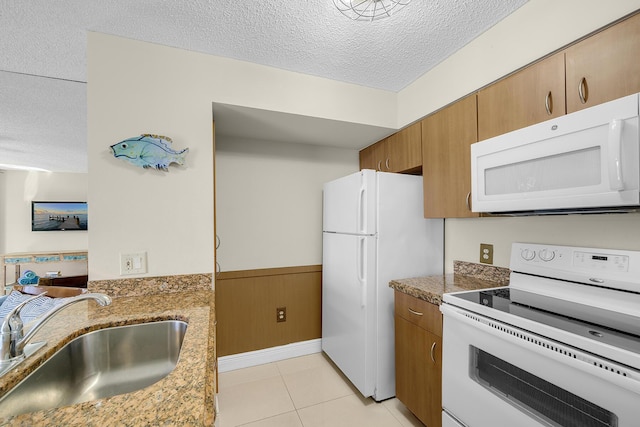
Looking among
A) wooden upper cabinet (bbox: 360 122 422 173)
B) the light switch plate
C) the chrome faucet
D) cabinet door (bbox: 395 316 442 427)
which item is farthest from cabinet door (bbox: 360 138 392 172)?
the chrome faucet

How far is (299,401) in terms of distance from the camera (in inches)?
78.7

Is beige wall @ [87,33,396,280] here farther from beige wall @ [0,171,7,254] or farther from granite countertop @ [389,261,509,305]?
beige wall @ [0,171,7,254]

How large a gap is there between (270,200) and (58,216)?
257cm

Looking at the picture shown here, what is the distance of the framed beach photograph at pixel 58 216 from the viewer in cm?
295

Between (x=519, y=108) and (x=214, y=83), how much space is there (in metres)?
1.72

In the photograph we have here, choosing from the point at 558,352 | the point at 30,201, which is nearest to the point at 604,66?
the point at 558,352

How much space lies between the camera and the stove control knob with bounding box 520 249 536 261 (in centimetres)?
148

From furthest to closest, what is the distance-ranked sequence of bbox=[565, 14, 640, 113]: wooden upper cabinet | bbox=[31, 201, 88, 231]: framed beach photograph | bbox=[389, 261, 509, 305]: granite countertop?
bbox=[31, 201, 88, 231]: framed beach photograph < bbox=[389, 261, 509, 305]: granite countertop < bbox=[565, 14, 640, 113]: wooden upper cabinet

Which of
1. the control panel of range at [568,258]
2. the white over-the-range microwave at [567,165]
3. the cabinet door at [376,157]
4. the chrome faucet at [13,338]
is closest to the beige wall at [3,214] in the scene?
the chrome faucet at [13,338]

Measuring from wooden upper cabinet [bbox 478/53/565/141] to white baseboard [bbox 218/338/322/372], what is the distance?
2.28 metres

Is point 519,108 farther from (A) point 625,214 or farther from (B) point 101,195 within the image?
(B) point 101,195

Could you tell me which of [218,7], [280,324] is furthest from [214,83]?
[280,324]

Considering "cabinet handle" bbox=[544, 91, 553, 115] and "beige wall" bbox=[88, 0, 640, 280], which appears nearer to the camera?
"cabinet handle" bbox=[544, 91, 553, 115]

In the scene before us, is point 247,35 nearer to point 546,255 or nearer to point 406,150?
point 406,150
